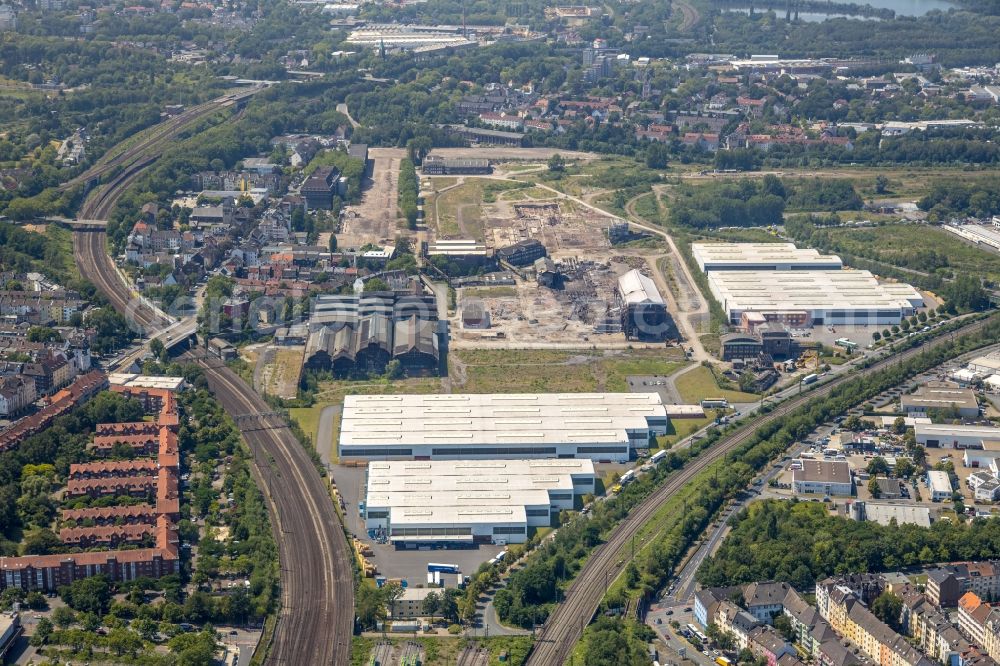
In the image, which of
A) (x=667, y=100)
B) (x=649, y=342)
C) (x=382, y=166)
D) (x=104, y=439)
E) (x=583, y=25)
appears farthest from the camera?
(x=583, y=25)

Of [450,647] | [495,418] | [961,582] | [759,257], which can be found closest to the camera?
[450,647]

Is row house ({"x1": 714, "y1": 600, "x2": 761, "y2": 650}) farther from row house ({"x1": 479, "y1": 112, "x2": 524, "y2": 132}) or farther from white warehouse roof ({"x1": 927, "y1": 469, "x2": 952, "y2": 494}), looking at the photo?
row house ({"x1": 479, "y1": 112, "x2": 524, "y2": 132})

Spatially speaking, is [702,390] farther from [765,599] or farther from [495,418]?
[765,599]

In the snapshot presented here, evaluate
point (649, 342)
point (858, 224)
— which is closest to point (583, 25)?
point (858, 224)

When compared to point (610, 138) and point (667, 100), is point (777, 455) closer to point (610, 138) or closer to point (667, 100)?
point (610, 138)

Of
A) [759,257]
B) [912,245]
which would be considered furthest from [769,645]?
[912,245]

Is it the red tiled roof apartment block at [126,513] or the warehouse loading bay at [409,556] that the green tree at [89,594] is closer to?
the red tiled roof apartment block at [126,513]
